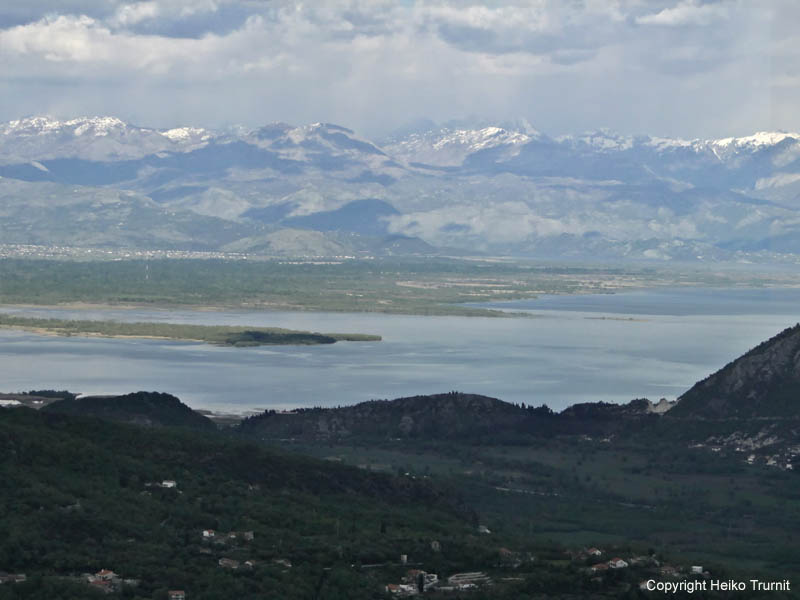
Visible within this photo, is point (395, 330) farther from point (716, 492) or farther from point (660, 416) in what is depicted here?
point (716, 492)

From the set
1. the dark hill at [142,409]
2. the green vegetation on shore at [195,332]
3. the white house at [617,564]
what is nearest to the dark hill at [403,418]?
the dark hill at [142,409]

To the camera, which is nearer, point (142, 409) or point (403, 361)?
point (142, 409)

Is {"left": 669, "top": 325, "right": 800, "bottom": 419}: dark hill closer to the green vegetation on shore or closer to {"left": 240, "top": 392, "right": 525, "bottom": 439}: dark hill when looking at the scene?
{"left": 240, "top": 392, "right": 525, "bottom": 439}: dark hill

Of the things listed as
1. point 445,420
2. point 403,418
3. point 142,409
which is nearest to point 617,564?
point 142,409

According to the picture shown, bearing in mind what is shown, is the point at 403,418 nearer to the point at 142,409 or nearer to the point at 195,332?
the point at 142,409

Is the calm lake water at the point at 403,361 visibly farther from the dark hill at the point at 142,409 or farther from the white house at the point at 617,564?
the white house at the point at 617,564

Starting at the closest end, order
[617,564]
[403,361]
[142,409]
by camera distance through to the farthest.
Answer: [617,564] → [142,409] → [403,361]

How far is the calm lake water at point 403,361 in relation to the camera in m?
120

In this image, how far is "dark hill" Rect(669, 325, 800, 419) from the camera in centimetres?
10331

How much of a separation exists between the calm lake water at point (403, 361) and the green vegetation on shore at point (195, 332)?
9.97 feet

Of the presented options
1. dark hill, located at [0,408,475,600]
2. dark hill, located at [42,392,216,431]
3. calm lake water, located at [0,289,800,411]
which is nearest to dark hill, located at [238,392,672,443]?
dark hill, located at [42,392,216,431]

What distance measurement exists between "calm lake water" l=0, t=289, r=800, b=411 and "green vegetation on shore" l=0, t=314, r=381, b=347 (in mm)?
3040

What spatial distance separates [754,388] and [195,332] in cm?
7041

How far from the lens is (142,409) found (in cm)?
9588
